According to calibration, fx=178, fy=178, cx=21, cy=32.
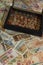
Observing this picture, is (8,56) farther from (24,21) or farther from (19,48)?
(24,21)

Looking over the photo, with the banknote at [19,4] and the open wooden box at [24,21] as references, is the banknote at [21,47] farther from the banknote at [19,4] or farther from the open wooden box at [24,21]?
the banknote at [19,4]

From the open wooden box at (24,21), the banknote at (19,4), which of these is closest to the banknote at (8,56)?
the open wooden box at (24,21)

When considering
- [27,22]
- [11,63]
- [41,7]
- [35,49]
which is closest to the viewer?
[11,63]

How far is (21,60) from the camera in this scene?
1.00 metres

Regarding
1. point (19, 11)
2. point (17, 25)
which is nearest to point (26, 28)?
point (17, 25)

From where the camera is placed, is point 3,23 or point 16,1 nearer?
point 3,23

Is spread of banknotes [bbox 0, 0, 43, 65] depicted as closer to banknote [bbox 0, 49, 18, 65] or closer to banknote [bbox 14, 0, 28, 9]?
banknote [bbox 0, 49, 18, 65]

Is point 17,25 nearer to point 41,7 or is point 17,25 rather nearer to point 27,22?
point 27,22

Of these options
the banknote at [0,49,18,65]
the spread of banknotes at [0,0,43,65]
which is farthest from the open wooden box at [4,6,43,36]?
the banknote at [0,49,18,65]

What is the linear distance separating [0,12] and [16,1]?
219 millimetres

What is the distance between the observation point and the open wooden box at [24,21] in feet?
3.76

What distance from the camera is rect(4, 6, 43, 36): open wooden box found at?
1145 mm

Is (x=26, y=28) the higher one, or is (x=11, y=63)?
(x=26, y=28)

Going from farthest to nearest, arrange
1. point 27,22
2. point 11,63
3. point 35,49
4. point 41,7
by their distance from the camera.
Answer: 1. point 41,7
2. point 27,22
3. point 35,49
4. point 11,63
